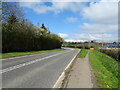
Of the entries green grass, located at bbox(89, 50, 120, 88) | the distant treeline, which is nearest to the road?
green grass, located at bbox(89, 50, 120, 88)

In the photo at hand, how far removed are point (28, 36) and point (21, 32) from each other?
9.56ft

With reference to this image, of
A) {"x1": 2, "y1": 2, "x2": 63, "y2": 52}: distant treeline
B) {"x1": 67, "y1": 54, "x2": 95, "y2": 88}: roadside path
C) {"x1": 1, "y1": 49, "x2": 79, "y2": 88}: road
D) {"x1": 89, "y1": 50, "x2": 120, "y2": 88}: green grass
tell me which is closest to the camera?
{"x1": 67, "y1": 54, "x2": 95, "y2": 88}: roadside path

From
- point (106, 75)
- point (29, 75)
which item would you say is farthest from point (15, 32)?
point (106, 75)

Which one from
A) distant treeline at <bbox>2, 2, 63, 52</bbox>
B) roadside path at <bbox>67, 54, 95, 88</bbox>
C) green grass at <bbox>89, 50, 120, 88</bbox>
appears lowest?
green grass at <bbox>89, 50, 120, 88</bbox>

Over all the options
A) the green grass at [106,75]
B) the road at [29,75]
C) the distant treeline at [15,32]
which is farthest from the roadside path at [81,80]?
the distant treeline at [15,32]

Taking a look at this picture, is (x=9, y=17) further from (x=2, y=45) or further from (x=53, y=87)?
(x=53, y=87)

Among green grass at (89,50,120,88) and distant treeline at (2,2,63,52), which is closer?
green grass at (89,50,120,88)

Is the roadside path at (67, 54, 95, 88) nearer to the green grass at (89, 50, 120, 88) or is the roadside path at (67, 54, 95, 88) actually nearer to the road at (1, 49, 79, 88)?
the green grass at (89, 50, 120, 88)

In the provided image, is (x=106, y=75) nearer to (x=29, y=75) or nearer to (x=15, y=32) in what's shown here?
(x=29, y=75)

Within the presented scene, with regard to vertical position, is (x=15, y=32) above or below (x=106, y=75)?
above

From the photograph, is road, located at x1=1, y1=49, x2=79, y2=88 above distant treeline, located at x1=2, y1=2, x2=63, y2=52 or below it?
below

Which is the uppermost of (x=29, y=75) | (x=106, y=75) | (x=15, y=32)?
(x=15, y=32)

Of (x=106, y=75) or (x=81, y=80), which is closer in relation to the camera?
(x=81, y=80)

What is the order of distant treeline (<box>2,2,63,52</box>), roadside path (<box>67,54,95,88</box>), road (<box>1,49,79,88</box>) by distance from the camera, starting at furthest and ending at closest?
distant treeline (<box>2,2,63,52</box>) < road (<box>1,49,79,88</box>) < roadside path (<box>67,54,95,88</box>)
